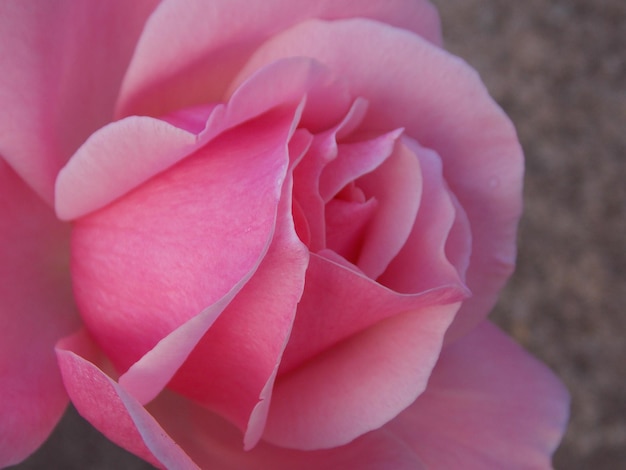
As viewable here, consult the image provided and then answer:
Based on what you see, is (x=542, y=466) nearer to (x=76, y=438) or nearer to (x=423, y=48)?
(x=423, y=48)

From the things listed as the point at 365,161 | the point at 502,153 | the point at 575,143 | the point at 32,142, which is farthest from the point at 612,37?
the point at 32,142

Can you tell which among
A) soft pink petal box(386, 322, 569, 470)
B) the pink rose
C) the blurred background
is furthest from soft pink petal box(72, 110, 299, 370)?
the blurred background

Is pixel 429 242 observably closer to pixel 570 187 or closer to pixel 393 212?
pixel 393 212

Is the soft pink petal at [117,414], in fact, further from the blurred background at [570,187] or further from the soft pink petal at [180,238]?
the blurred background at [570,187]

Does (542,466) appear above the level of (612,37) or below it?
above

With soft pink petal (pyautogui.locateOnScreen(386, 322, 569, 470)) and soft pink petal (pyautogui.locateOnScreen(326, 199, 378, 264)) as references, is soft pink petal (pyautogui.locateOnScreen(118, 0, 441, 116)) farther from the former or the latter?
soft pink petal (pyautogui.locateOnScreen(386, 322, 569, 470))

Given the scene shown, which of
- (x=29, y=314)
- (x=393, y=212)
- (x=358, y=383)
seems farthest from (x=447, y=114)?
(x=29, y=314)
